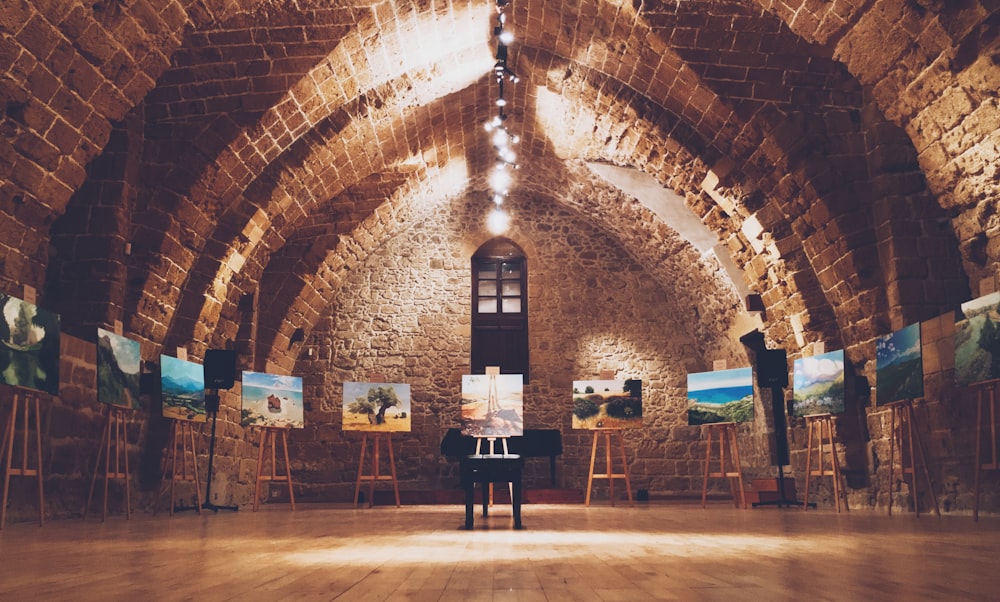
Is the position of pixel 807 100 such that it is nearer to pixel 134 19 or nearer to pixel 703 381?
pixel 703 381

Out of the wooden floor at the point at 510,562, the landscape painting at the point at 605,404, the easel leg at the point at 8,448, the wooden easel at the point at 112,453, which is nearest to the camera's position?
the wooden floor at the point at 510,562

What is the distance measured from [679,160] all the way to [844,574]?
7.53m

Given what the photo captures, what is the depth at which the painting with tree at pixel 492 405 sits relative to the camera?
1034 cm

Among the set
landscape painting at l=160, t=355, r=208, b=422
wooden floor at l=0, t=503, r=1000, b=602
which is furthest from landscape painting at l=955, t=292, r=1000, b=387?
landscape painting at l=160, t=355, r=208, b=422

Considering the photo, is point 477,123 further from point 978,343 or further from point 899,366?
point 978,343

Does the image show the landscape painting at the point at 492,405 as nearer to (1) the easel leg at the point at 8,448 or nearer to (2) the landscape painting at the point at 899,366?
(2) the landscape painting at the point at 899,366

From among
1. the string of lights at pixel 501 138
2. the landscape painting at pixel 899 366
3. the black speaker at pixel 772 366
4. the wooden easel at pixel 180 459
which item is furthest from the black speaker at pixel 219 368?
the landscape painting at pixel 899 366

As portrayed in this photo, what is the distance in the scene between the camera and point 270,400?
1045cm

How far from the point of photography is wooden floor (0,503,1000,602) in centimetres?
250

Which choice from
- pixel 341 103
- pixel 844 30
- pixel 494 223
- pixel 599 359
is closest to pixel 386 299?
pixel 494 223

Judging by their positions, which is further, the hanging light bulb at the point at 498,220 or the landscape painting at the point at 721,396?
the hanging light bulb at the point at 498,220

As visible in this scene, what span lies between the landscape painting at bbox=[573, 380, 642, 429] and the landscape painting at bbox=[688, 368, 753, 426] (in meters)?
1.06

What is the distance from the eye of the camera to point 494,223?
14.4 m

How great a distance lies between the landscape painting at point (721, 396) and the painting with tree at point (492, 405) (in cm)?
207
